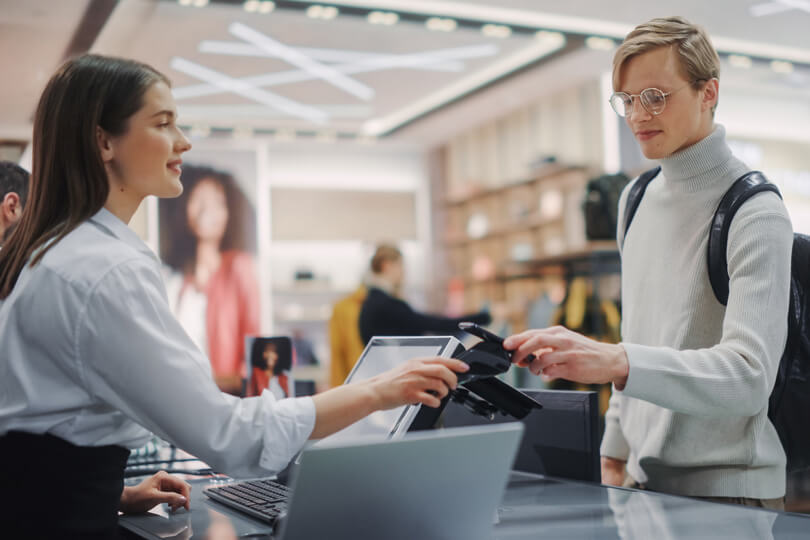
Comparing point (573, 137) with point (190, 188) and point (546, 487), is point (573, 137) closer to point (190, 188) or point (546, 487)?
point (190, 188)

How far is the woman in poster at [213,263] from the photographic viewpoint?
6484 mm

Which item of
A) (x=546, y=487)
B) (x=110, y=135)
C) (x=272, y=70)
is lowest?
(x=546, y=487)

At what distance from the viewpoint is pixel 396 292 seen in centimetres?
492

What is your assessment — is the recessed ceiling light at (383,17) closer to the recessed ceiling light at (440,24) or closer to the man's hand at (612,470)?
the recessed ceiling light at (440,24)

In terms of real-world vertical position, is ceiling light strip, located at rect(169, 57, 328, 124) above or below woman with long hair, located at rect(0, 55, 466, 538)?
above

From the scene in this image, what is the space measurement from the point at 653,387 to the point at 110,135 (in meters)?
0.97

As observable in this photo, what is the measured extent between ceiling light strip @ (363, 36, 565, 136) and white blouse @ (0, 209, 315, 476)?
19.4 feet

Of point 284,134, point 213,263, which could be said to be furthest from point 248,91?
point 213,263

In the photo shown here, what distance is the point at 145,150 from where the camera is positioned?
3.93 ft

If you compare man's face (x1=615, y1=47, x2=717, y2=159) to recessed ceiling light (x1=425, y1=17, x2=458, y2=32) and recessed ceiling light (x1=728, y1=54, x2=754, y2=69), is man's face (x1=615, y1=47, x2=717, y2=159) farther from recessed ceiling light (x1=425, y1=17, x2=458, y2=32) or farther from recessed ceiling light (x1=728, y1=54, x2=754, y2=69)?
recessed ceiling light (x1=728, y1=54, x2=754, y2=69)

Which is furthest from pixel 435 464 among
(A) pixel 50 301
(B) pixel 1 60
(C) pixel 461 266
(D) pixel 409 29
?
(C) pixel 461 266

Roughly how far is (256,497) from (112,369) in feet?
1.77

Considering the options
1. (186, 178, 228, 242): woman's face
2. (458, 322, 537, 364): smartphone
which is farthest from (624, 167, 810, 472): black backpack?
(186, 178, 228, 242): woman's face

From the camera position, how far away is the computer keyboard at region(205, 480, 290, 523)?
4.39ft
